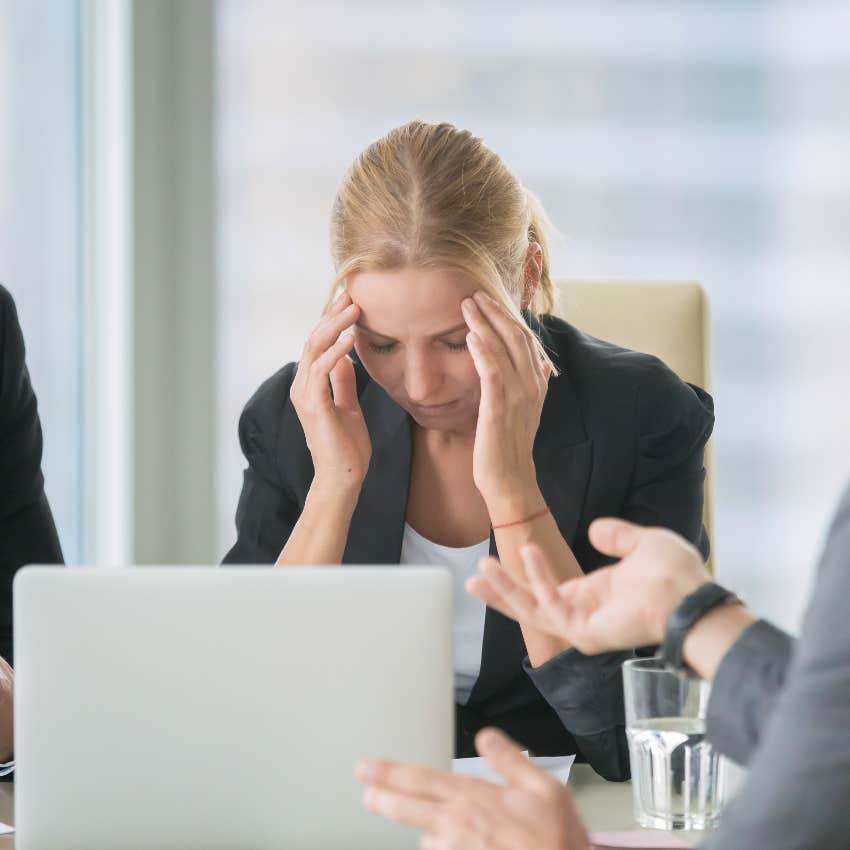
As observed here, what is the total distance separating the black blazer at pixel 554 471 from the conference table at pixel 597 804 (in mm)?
294

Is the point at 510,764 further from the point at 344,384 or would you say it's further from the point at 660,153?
the point at 660,153

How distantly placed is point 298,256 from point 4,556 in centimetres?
181

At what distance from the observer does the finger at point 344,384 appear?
63.2 inches

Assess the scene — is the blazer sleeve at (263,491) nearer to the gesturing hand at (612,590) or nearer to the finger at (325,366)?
the finger at (325,366)

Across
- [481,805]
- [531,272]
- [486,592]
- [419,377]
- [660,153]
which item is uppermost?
[660,153]

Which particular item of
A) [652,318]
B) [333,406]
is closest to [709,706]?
[333,406]

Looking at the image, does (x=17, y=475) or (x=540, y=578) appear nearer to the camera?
(x=540, y=578)

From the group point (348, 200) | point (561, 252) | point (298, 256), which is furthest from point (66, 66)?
point (348, 200)

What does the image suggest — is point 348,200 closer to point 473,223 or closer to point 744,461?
point 473,223

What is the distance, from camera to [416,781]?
0.77 metres

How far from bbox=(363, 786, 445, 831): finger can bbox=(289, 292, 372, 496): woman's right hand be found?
781mm

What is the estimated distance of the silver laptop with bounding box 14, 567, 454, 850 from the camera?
80cm

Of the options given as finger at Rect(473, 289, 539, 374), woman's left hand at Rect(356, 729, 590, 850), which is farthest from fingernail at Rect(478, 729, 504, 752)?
finger at Rect(473, 289, 539, 374)

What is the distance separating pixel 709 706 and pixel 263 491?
906 mm
